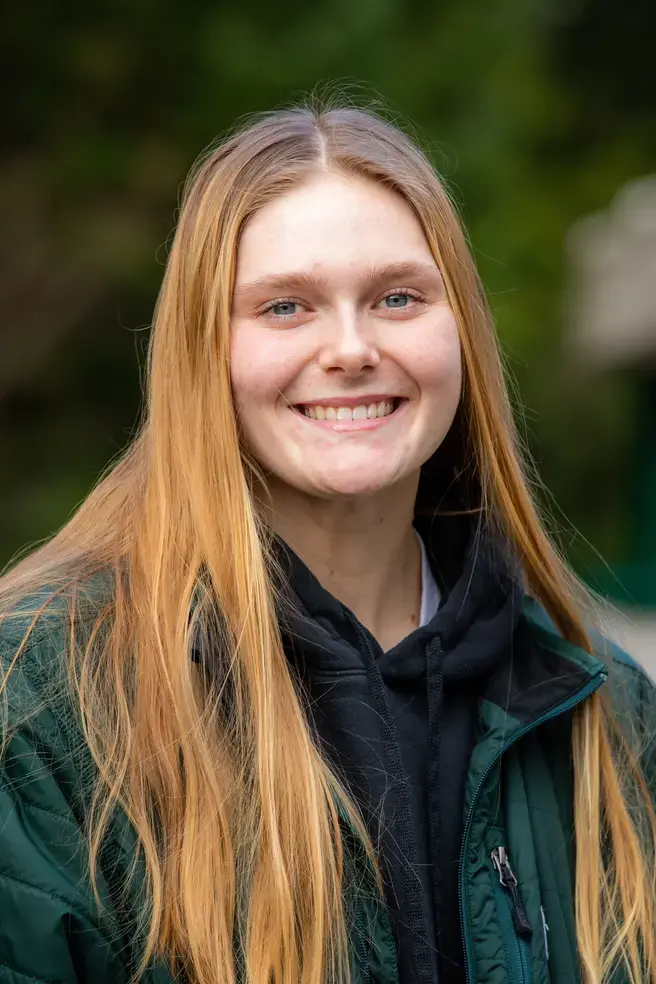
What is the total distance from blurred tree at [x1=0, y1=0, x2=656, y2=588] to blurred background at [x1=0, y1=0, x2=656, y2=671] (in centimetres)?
1

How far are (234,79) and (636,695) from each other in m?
5.66

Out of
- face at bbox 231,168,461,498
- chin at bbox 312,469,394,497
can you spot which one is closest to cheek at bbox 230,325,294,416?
face at bbox 231,168,461,498

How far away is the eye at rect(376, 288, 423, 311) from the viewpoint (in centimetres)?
206

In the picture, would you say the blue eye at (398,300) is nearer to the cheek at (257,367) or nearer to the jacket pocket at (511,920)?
the cheek at (257,367)

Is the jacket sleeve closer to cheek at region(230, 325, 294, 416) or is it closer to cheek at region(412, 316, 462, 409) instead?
cheek at region(230, 325, 294, 416)

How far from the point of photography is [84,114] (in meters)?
7.64

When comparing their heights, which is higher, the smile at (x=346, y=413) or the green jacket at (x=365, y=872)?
the smile at (x=346, y=413)

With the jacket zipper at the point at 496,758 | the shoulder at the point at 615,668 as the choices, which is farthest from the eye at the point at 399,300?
the jacket zipper at the point at 496,758

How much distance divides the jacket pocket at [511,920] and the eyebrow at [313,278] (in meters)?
0.93

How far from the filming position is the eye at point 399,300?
2057 mm

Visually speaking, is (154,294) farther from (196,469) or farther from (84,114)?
(196,469)

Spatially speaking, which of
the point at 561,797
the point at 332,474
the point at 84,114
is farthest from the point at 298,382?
the point at 84,114

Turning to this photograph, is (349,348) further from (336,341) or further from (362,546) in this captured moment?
(362,546)

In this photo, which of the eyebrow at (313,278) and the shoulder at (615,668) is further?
the shoulder at (615,668)
